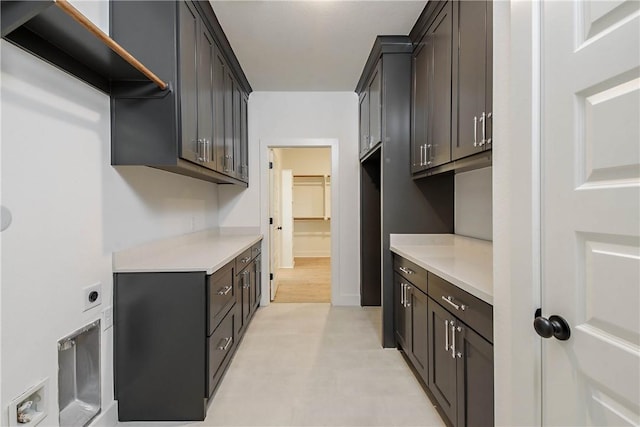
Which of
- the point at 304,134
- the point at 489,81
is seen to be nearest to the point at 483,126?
the point at 489,81

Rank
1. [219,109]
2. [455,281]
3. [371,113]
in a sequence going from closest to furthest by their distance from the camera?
[455,281] → [219,109] → [371,113]

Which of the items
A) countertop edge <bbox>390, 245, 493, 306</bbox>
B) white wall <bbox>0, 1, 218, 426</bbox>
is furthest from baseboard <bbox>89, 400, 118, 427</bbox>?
countertop edge <bbox>390, 245, 493, 306</bbox>

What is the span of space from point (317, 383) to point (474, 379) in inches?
47.2

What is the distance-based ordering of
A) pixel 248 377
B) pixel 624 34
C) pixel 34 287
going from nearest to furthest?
pixel 624 34
pixel 34 287
pixel 248 377

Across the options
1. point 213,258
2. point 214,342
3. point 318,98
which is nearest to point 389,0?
point 318,98

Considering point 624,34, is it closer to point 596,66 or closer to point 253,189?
point 596,66

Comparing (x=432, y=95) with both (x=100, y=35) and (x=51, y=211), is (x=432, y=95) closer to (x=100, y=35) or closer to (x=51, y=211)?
(x=100, y=35)

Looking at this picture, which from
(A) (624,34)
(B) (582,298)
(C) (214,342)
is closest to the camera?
(A) (624,34)

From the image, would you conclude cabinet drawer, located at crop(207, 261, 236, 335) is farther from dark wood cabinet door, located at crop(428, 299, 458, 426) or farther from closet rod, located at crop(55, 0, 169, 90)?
dark wood cabinet door, located at crop(428, 299, 458, 426)

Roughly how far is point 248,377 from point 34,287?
151 cm

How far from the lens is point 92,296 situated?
1688mm

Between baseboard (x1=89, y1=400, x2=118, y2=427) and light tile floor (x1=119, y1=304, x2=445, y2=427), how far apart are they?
0.12 metres

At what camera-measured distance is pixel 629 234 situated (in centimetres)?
72

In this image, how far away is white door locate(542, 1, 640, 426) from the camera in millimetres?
719
